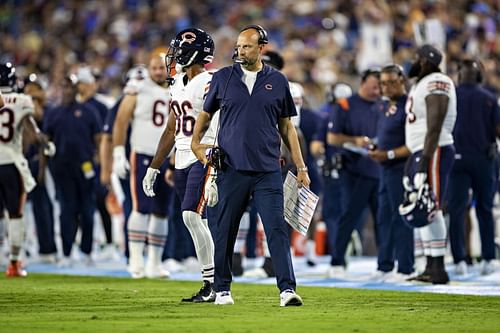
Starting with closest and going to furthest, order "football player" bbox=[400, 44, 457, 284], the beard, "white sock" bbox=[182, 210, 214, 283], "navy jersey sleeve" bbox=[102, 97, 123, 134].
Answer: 1. "white sock" bbox=[182, 210, 214, 283]
2. "football player" bbox=[400, 44, 457, 284]
3. the beard
4. "navy jersey sleeve" bbox=[102, 97, 123, 134]

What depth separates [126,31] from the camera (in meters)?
28.7

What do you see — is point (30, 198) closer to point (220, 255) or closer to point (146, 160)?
point (146, 160)

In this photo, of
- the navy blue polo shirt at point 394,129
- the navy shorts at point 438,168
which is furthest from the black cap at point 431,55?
the navy shorts at point 438,168

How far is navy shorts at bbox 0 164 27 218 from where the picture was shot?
14.1 metres

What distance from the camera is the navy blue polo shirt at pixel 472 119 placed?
1445 cm

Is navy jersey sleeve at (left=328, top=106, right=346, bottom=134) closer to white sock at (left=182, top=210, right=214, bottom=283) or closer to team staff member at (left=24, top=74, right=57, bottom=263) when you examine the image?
team staff member at (left=24, top=74, right=57, bottom=263)

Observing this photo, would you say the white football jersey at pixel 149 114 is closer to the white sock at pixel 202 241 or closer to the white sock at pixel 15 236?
the white sock at pixel 15 236

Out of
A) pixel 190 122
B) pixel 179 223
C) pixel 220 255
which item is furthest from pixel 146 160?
pixel 220 255

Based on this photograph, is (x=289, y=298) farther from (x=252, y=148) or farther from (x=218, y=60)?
(x=218, y=60)

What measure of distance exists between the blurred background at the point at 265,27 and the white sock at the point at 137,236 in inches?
210

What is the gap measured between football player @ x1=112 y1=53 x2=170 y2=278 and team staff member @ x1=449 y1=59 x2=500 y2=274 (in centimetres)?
338

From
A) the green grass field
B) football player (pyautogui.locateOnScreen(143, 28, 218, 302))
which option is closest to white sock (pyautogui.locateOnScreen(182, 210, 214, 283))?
football player (pyautogui.locateOnScreen(143, 28, 218, 302))

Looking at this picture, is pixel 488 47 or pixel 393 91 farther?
pixel 488 47

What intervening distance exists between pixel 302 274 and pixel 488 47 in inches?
325
